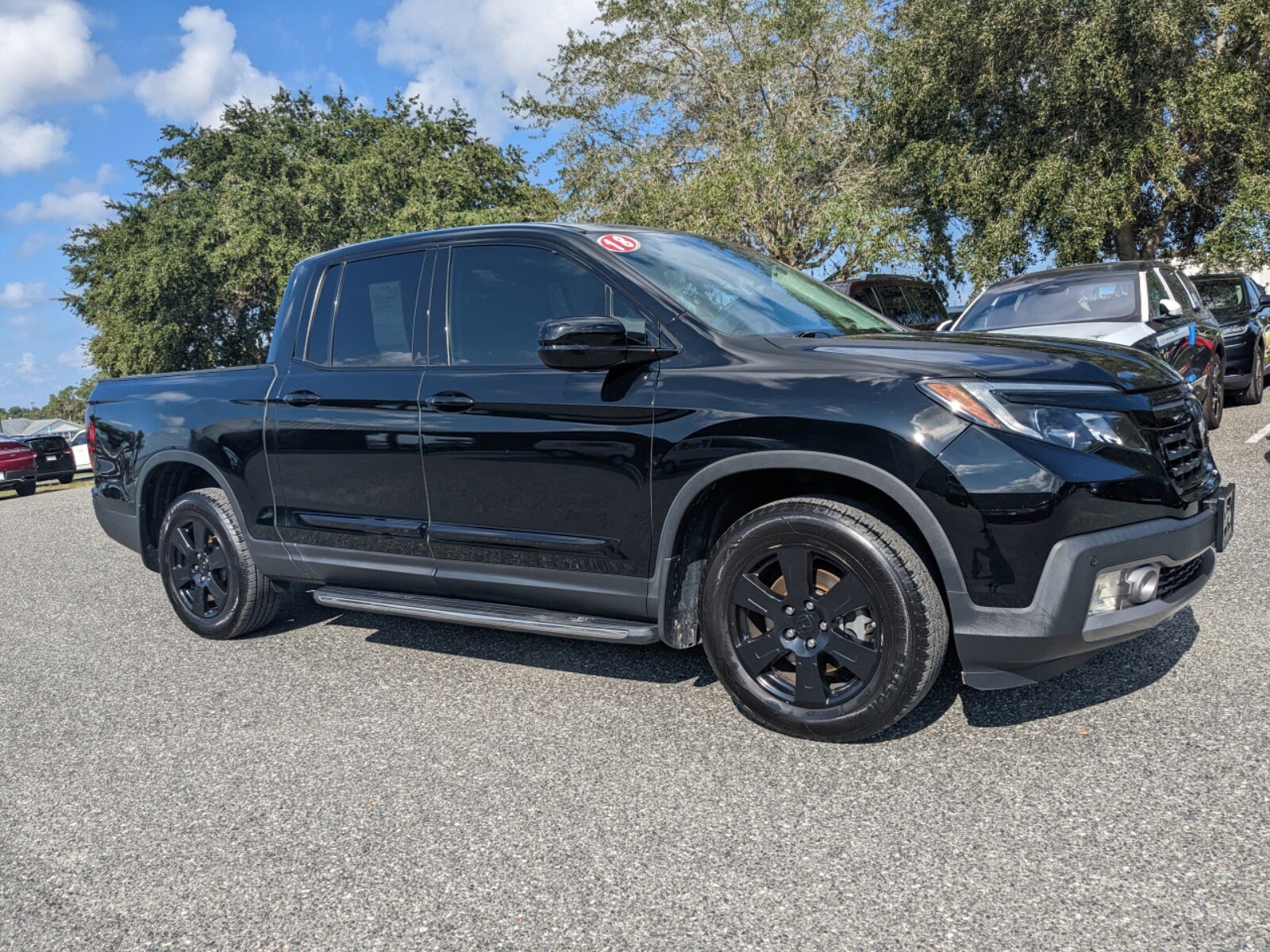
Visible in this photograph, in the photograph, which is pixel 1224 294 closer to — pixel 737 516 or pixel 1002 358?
pixel 1002 358

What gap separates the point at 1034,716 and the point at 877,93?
19.3 metres

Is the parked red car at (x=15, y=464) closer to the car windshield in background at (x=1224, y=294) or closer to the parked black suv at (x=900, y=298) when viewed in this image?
the parked black suv at (x=900, y=298)

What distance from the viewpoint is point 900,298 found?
47.8 feet

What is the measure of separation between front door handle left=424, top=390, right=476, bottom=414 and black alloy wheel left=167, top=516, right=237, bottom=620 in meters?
1.73

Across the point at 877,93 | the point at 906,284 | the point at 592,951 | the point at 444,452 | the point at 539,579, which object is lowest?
the point at 592,951

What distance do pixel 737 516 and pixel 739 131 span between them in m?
22.5

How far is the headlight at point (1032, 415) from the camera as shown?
3.02m

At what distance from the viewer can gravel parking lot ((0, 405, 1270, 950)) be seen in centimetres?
249

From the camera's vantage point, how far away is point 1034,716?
11.5 feet

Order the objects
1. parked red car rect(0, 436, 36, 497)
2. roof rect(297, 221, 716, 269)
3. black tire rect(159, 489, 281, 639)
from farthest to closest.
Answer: parked red car rect(0, 436, 36, 497), black tire rect(159, 489, 281, 639), roof rect(297, 221, 716, 269)

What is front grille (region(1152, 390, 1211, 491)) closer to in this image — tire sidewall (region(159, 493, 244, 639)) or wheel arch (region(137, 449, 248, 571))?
Answer: tire sidewall (region(159, 493, 244, 639))

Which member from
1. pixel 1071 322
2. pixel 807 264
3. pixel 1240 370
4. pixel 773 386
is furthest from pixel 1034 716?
pixel 807 264

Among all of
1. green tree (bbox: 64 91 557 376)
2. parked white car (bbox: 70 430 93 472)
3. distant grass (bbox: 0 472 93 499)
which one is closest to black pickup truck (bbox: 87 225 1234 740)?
distant grass (bbox: 0 472 93 499)

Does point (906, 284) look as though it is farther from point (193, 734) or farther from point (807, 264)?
point (193, 734)
